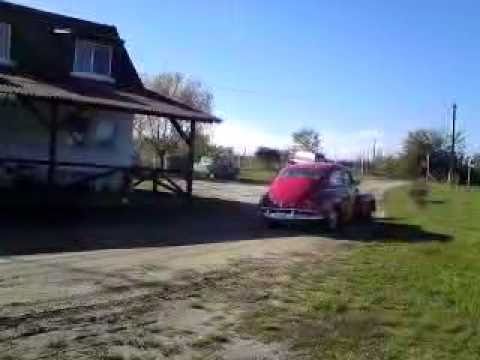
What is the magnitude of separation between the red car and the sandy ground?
0.69m

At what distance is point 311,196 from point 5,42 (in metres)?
11.7

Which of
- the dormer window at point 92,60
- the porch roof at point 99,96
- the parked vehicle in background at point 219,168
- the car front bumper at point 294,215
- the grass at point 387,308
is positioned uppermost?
the dormer window at point 92,60

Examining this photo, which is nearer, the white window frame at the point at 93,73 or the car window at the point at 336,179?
the car window at the point at 336,179

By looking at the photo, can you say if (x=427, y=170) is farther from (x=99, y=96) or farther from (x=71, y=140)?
(x=71, y=140)

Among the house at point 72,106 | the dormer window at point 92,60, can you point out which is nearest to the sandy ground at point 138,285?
the house at point 72,106

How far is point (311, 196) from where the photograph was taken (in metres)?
18.5

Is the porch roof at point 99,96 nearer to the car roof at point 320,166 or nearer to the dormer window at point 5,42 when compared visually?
the dormer window at point 5,42

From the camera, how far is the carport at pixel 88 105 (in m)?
19.8

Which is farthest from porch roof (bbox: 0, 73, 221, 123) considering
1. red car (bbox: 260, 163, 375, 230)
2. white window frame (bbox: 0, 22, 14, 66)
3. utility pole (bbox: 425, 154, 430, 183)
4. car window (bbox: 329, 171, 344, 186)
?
utility pole (bbox: 425, 154, 430, 183)

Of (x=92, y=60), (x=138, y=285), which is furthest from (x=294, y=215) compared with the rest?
(x=92, y=60)

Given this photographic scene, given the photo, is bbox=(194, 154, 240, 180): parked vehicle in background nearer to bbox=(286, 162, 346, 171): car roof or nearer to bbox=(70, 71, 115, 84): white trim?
bbox=(70, 71, 115, 84): white trim

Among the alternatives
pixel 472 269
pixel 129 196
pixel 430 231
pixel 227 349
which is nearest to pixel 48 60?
pixel 129 196

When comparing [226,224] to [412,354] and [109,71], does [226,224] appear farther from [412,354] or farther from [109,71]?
[412,354]

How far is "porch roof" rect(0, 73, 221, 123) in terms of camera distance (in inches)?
767
